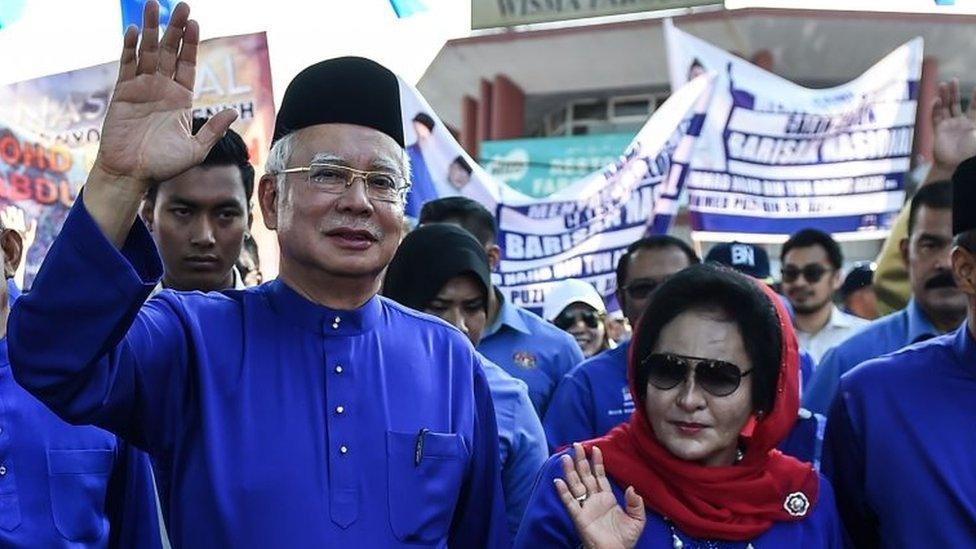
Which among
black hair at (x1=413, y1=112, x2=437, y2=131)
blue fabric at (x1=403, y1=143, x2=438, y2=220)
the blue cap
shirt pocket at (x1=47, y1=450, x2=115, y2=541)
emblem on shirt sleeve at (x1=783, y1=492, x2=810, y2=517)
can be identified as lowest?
emblem on shirt sleeve at (x1=783, y1=492, x2=810, y2=517)

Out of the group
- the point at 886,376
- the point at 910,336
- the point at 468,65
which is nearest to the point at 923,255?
the point at 910,336

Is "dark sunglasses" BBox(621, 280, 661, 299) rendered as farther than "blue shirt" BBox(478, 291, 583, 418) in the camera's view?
No

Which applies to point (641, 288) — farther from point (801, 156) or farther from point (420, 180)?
point (801, 156)

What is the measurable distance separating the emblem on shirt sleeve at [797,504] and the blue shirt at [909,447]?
216mm

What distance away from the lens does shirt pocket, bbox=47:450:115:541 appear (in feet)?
10.1

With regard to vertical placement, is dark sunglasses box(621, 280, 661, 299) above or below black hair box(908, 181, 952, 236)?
below

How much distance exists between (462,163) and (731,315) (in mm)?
4707

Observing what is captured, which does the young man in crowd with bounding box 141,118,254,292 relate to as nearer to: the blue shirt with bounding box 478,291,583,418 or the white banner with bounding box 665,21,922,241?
the blue shirt with bounding box 478,291,583,418

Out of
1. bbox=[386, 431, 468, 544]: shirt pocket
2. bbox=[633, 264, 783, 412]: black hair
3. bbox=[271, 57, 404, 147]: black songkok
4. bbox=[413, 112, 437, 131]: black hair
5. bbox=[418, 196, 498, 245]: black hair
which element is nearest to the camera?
bbox=[386, 431, 468, 544]: shirt pocket

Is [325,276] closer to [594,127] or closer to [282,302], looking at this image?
[282,302]

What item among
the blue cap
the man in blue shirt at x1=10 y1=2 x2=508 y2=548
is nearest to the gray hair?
the man in blue shirt at x1=10 y1=2 x2=508 y2=548

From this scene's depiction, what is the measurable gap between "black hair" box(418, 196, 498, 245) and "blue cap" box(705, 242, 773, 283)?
4.01ft

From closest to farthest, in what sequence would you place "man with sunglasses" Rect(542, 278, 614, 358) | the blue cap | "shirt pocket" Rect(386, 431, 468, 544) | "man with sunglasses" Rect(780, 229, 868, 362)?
"shirt pocket" Rect(386, 431, 468, 544)
the blue cap
"man with sunglasses" Rect(780, 229, 868, 362)
"man with sunglasses" Rect(542, 278, 614, 358)

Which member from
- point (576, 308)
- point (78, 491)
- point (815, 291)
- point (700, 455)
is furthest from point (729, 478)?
point (576, 308)
